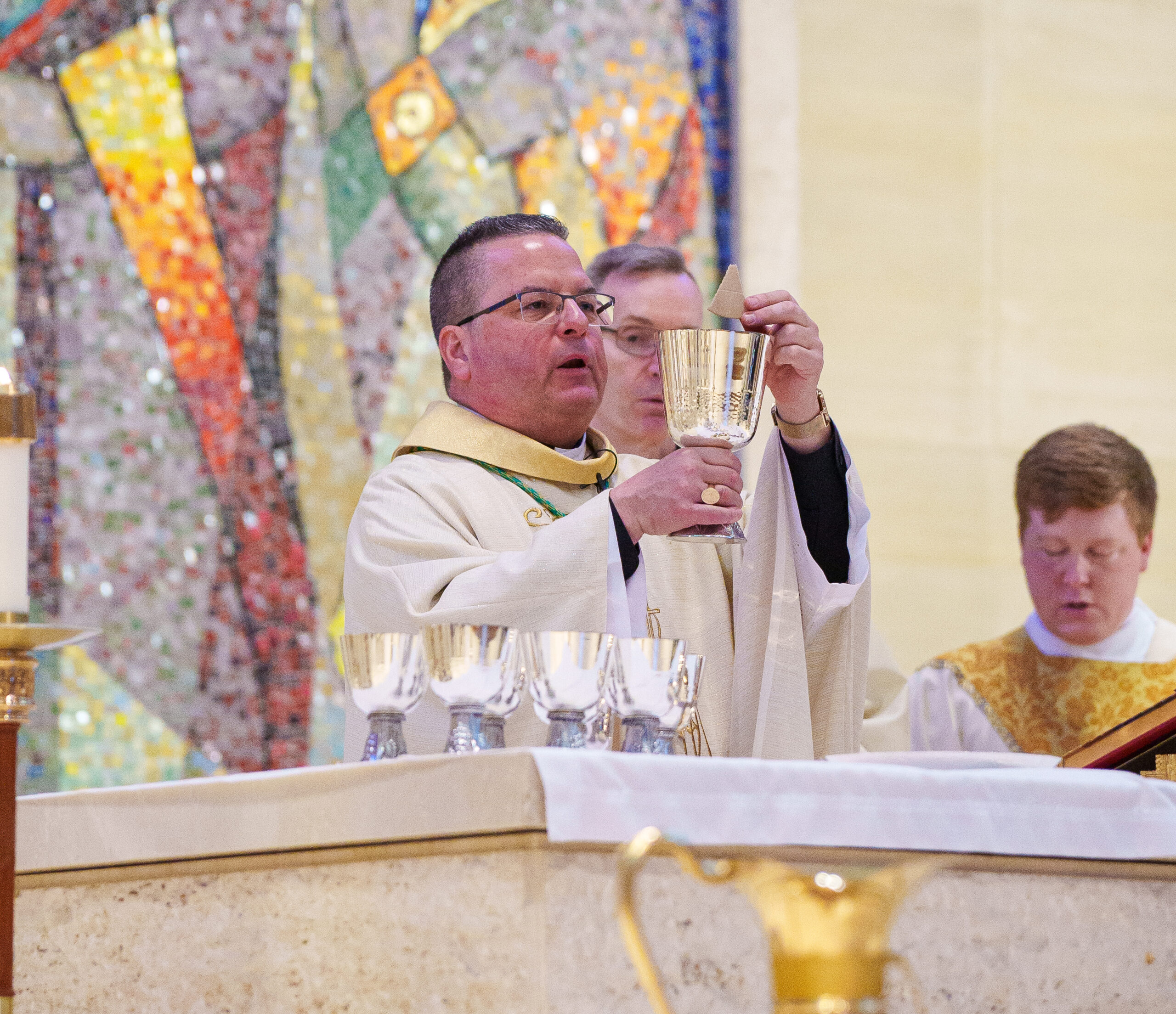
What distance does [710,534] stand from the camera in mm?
2836

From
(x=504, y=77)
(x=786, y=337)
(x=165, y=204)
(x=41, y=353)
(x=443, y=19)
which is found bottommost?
(x=786, y=337)

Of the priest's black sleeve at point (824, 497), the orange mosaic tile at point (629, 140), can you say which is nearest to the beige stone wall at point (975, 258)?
the orange mosaic tile at point (629, 140)

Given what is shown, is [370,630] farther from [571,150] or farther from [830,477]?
[571,150]

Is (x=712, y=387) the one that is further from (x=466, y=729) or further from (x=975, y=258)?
(x=975, y=258)

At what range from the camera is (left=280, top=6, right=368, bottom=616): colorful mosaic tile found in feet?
17.0

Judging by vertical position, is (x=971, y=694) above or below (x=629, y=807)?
above

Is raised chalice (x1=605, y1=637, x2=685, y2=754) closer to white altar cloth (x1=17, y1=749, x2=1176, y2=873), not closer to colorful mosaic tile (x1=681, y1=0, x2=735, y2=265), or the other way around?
white altar cloth (x1=17, y1=749, x2=1176, y2=873)

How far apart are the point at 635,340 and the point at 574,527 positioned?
1.57 meters

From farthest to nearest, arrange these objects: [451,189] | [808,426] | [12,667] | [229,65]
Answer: [451,189]
[229,65]
[808,426]
[12,667]

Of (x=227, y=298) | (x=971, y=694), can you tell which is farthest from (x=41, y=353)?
(x=971, y=694)

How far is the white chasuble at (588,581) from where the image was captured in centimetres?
294

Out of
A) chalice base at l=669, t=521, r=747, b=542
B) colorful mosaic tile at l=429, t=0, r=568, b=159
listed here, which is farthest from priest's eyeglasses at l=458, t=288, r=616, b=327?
colorful mosaic tile at l=429, t=0, r=568, b=159

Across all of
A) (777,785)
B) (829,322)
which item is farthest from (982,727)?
(777,785)

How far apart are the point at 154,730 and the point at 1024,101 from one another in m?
3.49
